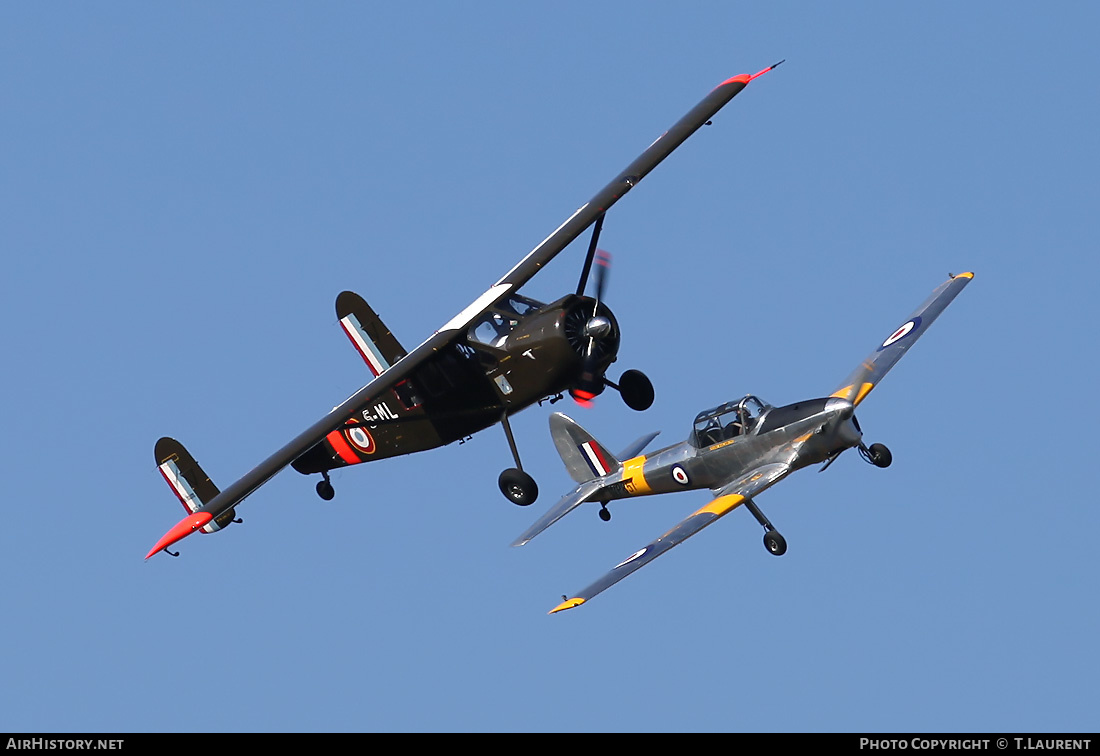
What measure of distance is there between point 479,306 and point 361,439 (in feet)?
15.4

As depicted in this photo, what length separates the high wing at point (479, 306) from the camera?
35.2m

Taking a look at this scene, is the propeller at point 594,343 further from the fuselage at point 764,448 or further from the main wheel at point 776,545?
the main wheel at point 776,545

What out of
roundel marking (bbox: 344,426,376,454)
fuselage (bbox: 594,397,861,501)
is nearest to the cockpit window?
roundel marking (bbox: 344,426,376,454)

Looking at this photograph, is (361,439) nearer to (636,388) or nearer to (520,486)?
(520,486)

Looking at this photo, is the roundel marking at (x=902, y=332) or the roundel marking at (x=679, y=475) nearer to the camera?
the roundel marking at (x=679, y=475)

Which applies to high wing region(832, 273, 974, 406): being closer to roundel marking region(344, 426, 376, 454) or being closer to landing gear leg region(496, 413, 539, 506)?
landing gear leg region(496, 413, 539, 506)

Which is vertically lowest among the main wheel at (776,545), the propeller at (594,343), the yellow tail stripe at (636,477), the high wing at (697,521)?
the main wheel at (776,545)

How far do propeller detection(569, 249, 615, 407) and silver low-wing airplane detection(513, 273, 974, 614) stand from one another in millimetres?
2799

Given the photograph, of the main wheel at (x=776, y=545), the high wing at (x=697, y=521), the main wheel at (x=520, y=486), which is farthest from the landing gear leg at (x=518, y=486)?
the main wheel at (x=776, y=545)

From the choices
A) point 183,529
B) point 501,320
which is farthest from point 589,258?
point 183,529

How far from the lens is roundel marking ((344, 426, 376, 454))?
3997 centimetres

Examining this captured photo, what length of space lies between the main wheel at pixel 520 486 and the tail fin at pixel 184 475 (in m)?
6.80

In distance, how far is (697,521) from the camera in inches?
1443
